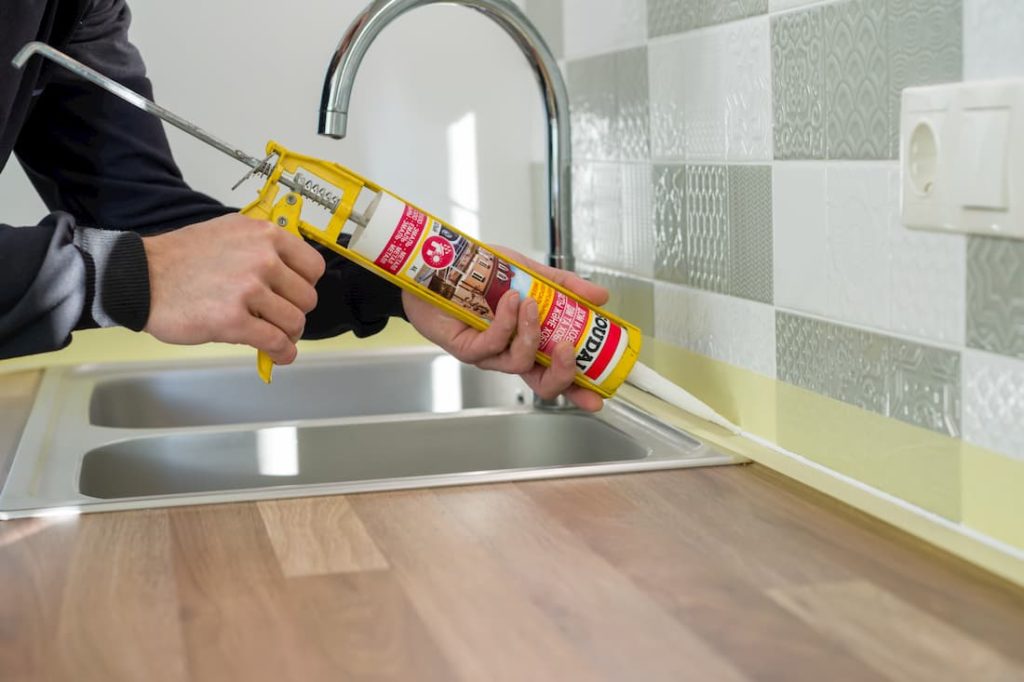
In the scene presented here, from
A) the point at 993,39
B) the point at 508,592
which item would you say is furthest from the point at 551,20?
the point at 508,592

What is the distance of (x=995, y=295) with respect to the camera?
84 centimetres

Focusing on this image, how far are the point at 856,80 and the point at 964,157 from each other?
18cm

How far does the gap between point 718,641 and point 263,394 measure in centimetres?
102

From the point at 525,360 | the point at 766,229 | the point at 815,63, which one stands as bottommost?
the point at 525,360

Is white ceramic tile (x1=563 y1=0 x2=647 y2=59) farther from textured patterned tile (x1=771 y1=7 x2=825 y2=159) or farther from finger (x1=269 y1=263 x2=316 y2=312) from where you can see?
finger (x1=269 y1=263 x2=316 y2=312)

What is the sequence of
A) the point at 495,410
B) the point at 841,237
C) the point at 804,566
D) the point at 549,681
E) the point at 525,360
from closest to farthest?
the point at 549,681 → the point at 804,566 → the point at 841,237 → the point at 525,360 → the point at 495,410

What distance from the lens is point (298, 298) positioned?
1051mm

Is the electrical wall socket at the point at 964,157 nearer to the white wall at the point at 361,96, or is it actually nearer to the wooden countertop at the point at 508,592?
the wooden countertop at the point at 508,592

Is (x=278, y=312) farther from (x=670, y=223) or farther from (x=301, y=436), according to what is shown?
(x=670, y=223)

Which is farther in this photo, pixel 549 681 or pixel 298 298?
pixel 298 298

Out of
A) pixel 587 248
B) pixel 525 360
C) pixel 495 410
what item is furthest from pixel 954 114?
pixel 587 248

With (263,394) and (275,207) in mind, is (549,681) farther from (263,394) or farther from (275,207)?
(263,394)

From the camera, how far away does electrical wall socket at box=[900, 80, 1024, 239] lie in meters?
0.79

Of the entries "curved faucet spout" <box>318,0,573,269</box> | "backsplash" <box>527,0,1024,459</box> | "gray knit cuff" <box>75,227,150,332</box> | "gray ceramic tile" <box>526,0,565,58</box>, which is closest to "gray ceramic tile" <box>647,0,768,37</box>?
"backsplash" <box>527,0,1024,459</box>
